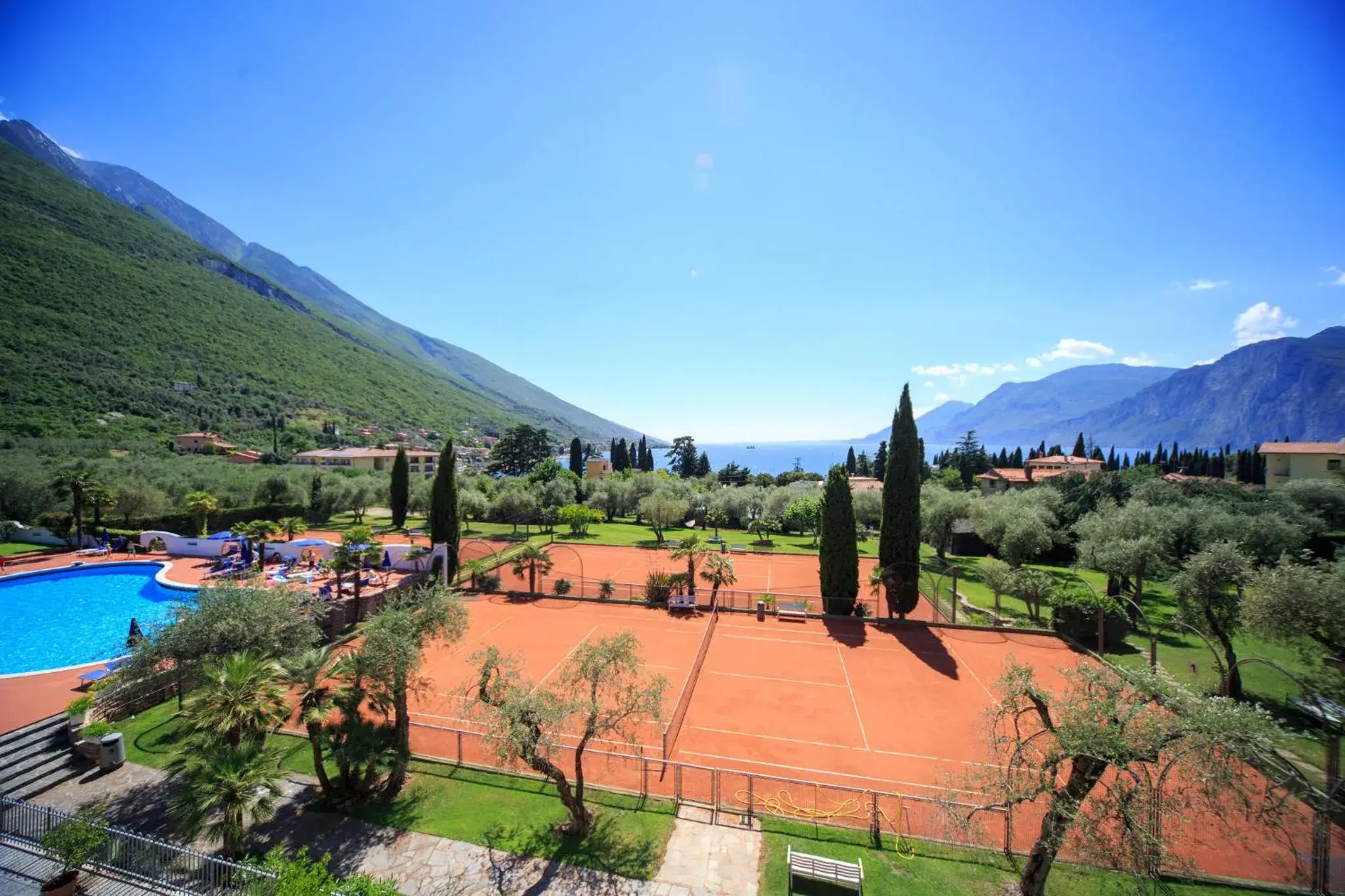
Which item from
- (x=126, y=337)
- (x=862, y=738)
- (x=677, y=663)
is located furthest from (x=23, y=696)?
(x=126, y=337)

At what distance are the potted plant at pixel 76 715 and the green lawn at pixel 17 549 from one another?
83.1 feet

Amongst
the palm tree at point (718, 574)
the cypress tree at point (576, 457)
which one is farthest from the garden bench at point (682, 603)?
the cypress tree at point (576, 457)

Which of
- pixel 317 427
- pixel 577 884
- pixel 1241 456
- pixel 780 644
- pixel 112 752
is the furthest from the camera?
pixel 317 427

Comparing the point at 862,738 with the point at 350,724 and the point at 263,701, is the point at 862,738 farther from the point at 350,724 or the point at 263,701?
the point at 263,701

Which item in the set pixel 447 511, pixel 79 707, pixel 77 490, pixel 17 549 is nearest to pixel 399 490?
pixel 77 490

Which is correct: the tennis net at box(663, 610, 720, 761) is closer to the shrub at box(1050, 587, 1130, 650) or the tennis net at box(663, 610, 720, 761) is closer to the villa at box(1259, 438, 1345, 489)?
the shrub at box(1050, 587, 1130, 650)

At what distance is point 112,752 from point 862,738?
18075 mm

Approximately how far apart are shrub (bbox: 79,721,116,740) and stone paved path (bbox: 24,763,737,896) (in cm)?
103

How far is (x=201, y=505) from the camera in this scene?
3394cm

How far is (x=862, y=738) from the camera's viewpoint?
13906mm

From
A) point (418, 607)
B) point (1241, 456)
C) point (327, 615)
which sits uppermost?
point (1241, 456)

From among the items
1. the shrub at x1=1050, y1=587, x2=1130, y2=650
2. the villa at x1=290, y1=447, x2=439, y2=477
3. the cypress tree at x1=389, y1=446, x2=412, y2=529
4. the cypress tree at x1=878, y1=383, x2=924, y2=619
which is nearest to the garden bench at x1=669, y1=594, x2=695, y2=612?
the cypress tree at x1=878, y1=383, x2=924, y2=619

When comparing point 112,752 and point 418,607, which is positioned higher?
point 418,607

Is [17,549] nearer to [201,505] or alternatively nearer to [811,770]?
[201,505]
